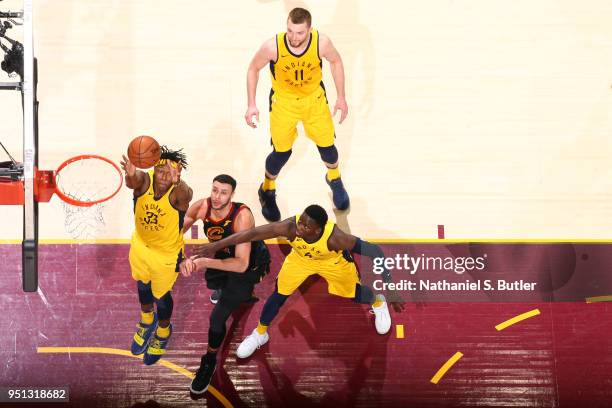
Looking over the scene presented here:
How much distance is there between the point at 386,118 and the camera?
8195 mm

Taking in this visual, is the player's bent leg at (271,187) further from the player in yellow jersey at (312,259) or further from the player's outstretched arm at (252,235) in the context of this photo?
the player's outstretched arm at (252,235)

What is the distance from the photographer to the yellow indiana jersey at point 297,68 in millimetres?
7000

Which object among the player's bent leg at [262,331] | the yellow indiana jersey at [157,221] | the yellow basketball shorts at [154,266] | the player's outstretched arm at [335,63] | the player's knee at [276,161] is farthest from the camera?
the player's knee at [276,161]

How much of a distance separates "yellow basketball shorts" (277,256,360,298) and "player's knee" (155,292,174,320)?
103cm

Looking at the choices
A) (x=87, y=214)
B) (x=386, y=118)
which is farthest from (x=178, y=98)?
(x=386, y=118)

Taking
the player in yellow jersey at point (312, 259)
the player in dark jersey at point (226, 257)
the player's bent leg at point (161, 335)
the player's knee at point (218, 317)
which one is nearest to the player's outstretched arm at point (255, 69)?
the player in dark jersey at point (226, 257)

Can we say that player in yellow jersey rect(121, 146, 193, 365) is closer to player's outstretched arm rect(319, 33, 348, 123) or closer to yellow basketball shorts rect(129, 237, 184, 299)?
yellow basketball shorts rect(129, 237, 184, 299)

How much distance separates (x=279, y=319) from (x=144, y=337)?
1304 mm

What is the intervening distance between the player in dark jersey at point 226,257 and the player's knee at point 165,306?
15.5 inches

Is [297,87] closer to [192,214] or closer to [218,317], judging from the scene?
[192,214]

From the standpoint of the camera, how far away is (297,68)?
7.03 meters

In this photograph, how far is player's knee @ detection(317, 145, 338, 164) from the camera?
7437mm

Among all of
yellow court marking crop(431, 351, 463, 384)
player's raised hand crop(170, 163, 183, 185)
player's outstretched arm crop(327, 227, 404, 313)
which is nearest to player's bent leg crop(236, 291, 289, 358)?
player's outstretched arm crop(327, 227, 404, 313)

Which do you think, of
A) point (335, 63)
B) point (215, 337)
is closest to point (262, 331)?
point (215, 337)
